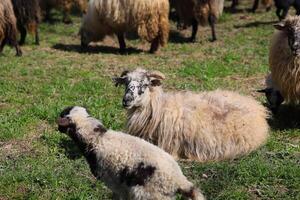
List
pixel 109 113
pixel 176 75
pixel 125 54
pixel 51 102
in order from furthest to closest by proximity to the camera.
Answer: pixel 125 54 < pixel 176 75 < pixel 51 102 < pixel 109 113

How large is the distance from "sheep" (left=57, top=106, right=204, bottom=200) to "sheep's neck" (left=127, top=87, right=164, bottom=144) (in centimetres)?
143

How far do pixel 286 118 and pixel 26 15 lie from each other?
21.8 ft

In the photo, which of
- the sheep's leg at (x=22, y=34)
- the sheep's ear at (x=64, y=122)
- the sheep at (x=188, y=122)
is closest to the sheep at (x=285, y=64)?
the sheep at (x=188, y=122)

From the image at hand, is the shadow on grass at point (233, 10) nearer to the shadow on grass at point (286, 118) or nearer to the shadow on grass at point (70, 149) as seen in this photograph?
the shadow on grass at point (286, 118)

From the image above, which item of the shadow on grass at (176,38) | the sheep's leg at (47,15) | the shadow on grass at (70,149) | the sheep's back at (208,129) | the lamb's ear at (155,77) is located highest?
the lamb's ear at (155,77)

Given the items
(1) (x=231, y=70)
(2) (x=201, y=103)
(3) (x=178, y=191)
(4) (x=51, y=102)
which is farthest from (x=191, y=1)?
(3) (x=178, y=191)

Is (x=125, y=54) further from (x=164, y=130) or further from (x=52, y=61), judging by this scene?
(x=164, y=130)

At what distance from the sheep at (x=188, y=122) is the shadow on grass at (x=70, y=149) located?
2.17 ft

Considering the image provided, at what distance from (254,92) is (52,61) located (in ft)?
13.6

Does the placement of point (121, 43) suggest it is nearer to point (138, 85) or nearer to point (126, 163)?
point (138, 85)

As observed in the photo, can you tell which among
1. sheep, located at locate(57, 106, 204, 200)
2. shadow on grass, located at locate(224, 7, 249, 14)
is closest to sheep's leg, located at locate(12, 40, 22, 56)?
shadow on grass, located at locate(224, 7, 249, 14)

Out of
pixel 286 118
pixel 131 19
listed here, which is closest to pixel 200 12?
pixel 131 19

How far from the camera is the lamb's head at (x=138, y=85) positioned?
636cm

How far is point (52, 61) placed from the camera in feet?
36.1
